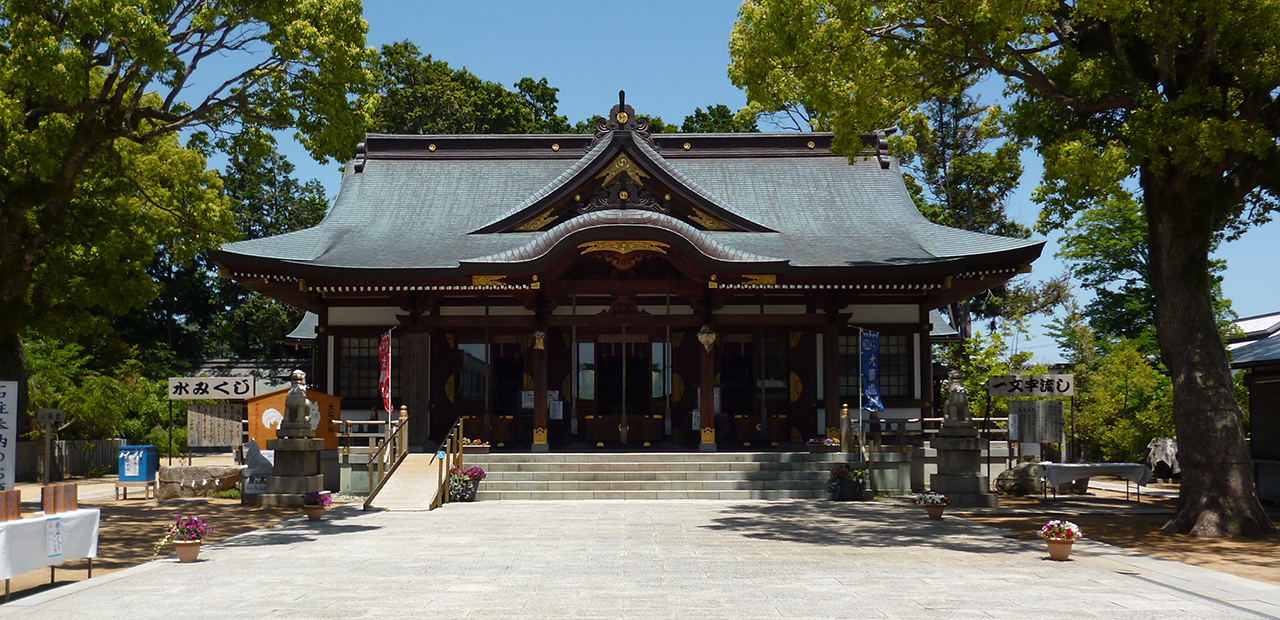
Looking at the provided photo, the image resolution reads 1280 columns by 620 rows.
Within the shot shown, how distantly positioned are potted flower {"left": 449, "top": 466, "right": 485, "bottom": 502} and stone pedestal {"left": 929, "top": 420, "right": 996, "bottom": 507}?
812 cm

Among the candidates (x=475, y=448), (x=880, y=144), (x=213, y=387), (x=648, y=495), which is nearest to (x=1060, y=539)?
(x=648, y=495)

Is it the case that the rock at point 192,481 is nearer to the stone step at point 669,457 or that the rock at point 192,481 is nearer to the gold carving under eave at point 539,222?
the stone step at point 669,457

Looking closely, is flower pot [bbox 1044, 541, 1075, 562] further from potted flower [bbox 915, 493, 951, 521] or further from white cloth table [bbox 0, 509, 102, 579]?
white cloth table [bbox 0, 509, 102, 579]

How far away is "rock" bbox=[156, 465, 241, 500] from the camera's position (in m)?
17.4

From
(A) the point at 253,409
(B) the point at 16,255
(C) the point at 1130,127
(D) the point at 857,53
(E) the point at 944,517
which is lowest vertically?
(E) the point at 944,517

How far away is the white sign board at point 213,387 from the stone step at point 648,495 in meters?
4.77

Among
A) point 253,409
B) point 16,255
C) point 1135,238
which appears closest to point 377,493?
point 253,409

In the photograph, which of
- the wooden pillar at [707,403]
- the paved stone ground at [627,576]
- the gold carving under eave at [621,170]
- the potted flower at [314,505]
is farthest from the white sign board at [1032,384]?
the potted flower at [314,505]

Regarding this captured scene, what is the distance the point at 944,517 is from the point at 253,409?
12328mm

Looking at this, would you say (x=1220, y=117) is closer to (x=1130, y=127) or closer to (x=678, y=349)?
(x=1130, y=127)

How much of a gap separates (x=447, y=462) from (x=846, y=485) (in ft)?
23.6

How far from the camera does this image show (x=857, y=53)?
1491cm

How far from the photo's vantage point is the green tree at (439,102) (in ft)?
135

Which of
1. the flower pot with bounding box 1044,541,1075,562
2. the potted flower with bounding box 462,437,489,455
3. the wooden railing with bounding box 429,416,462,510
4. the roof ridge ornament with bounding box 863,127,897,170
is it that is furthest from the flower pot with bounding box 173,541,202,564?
the roof ridge ornament with bounding box 863,127,897,170
